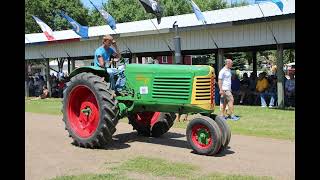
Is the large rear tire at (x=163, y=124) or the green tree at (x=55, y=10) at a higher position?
the green tree at (x=55, y=10)

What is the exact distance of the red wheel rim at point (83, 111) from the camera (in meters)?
8.86

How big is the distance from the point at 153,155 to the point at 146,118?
87.4 inches

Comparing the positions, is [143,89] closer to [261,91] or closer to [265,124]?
[265,124]

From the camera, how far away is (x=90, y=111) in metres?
8.98

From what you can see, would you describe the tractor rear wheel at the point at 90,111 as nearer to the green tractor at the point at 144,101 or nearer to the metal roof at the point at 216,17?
the green tractor at the point at 144,101

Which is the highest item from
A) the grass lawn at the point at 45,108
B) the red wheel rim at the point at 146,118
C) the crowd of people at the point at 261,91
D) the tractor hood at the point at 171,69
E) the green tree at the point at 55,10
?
the green tree at the point at 55,10

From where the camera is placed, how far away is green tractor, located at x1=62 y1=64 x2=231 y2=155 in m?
7.85

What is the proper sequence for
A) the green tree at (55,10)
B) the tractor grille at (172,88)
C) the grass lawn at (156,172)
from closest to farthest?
the grass lawn at (156,172) < the tractor grille at (172,88) < the green tree at (55,10)

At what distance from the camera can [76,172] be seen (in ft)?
21.4

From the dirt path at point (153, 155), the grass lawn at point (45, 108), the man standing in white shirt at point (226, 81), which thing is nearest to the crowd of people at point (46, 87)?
the grass lawn at point (45, 108)

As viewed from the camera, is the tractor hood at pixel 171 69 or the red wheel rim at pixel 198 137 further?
the tractor hood at pixel 171 69

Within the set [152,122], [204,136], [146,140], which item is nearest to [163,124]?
[152,122]
